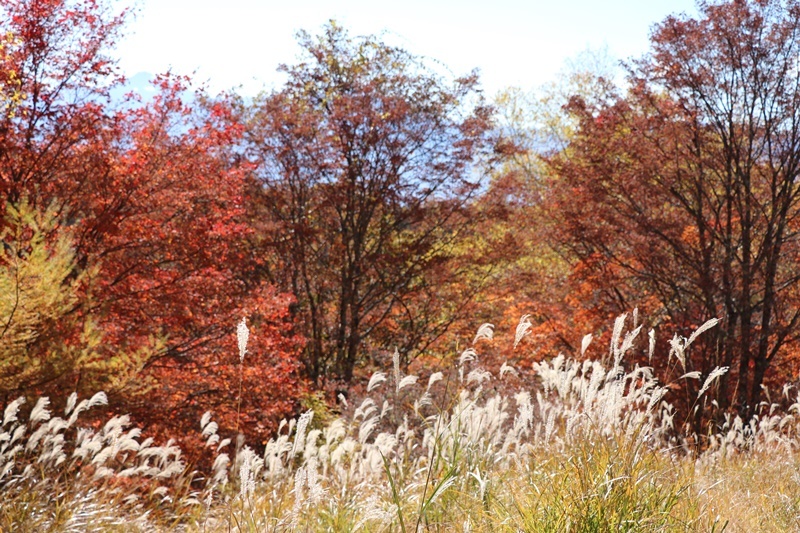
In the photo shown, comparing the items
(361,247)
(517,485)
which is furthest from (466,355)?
(361,247)

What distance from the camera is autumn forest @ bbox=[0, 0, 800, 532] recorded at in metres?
6.52

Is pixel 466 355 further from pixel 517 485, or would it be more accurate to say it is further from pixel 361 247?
pixel 361 247

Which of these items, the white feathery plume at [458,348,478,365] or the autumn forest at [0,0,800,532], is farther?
the autumn forest at [0,0,800,532]

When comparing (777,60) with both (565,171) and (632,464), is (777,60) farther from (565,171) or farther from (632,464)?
(632,464)

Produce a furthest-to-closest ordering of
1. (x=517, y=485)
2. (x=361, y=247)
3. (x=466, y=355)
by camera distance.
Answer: (x=361, y=247) < (x=517, y=485) < (x=466, y=355)

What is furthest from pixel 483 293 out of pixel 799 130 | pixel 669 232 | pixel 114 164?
pixel 114 164

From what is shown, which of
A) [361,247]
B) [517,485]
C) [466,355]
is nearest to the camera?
[466,355]

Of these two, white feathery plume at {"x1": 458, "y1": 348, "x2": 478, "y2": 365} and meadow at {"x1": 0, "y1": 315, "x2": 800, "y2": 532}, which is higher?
white feathery plume at {"x1": 458, "y1": 348, "x2": 478, "y2": 365}

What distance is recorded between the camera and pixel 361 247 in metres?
13.2

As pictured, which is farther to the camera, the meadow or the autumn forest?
the autumn forest

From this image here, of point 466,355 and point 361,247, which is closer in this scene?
point 466,355

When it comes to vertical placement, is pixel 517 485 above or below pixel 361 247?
below

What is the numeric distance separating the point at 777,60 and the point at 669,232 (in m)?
2.63

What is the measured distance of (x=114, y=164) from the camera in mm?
8930
